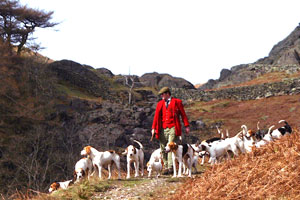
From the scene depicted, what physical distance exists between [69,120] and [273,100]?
35.7m

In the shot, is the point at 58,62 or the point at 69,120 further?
the point at 58,62

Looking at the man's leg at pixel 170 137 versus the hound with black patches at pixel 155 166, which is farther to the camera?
the hound with black patches at pixel 155 166

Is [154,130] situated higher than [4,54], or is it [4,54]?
[4,54]

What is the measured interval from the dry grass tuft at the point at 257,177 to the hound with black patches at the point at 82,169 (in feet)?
15.8

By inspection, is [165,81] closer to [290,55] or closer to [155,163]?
[290,55]

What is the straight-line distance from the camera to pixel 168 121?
34.7ft

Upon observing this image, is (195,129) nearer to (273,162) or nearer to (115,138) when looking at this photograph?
(115,138)

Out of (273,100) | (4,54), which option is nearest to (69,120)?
(4,54)

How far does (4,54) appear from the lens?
34.6 meters

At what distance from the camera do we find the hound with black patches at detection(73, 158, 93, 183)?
11.2m

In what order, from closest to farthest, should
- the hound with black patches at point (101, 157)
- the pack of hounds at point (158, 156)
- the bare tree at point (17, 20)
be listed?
1. the pack of hounds at point (158, 156)
2. the hound with black patches at point (101, 157)
3. the bare tree at point (17, 20)

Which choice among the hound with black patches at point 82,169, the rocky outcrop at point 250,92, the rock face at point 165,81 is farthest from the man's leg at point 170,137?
the rock face at point 165,81

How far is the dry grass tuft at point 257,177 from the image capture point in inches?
233

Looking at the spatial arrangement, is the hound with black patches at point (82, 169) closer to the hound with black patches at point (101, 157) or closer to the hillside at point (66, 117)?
the hound with black patches at point (101, 157)
